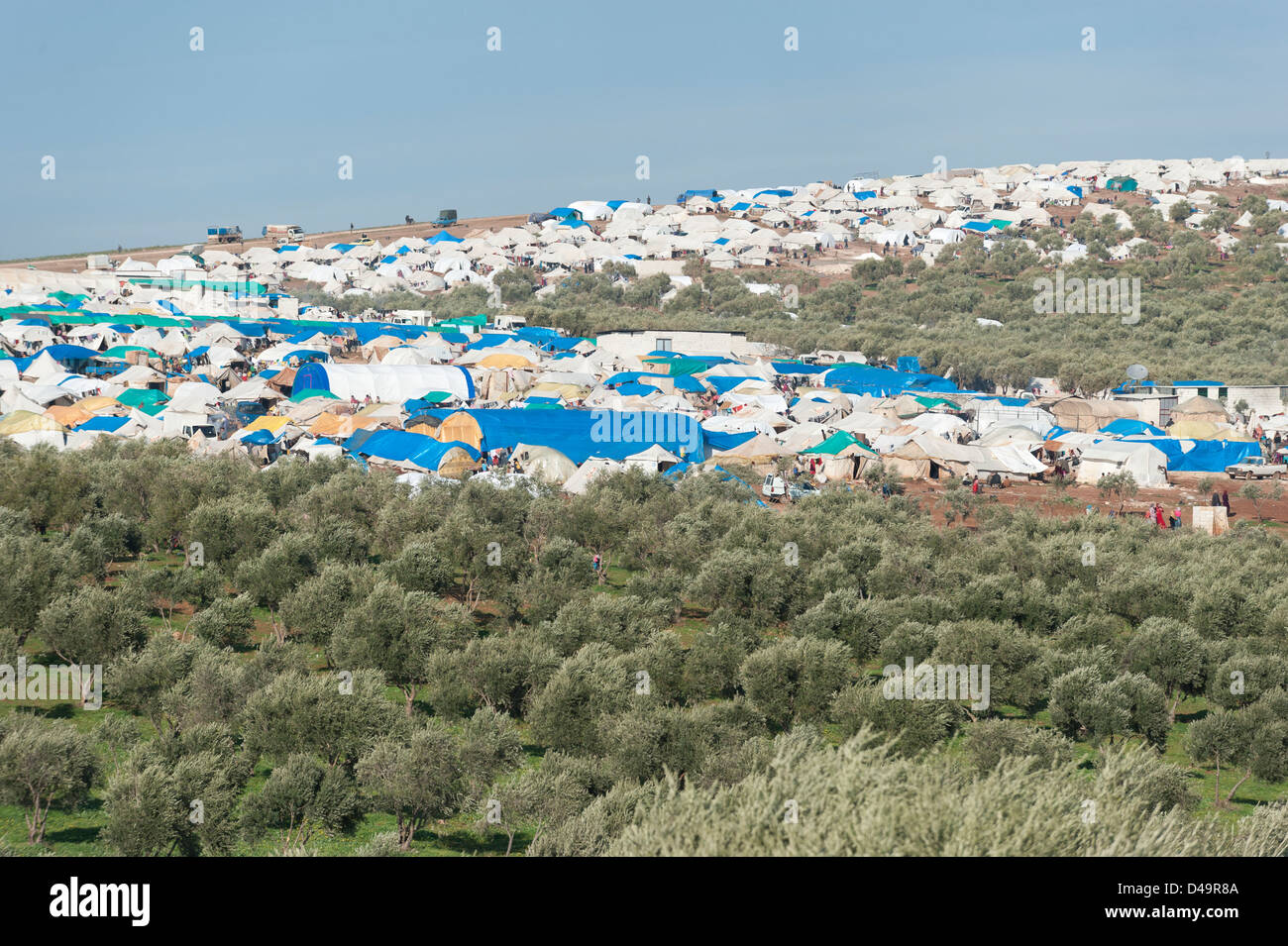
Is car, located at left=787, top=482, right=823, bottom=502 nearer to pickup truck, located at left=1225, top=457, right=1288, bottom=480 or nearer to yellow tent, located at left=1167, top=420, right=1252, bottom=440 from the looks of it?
pickup truck, located at left=1225, top=457, right=1288, bottom=480

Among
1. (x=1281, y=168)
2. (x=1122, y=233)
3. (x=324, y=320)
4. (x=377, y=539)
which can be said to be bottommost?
(x=377, y=539)

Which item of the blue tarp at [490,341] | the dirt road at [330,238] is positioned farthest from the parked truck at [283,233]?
the blue tarp at [490,341]

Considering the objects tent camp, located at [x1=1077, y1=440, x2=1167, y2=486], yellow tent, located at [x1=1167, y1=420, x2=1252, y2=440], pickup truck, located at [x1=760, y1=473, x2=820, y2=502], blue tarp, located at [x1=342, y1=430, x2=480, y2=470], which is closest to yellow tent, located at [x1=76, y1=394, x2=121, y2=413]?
blue tarp, located at [x1=342, y1=430, x2=480, y2=470]

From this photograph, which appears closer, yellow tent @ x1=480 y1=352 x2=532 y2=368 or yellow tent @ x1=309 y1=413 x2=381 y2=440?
yellow tent @ x1=309 y1=413 x2=381 y2=440

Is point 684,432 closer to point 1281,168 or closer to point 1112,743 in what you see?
point 1112,743

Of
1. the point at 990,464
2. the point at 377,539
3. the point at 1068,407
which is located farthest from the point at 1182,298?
the point at 377,539

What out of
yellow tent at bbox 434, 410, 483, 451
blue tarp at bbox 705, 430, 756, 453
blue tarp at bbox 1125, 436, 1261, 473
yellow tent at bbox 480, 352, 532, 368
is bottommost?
blue tarp at bbox 1125, 436, 1261, 473
